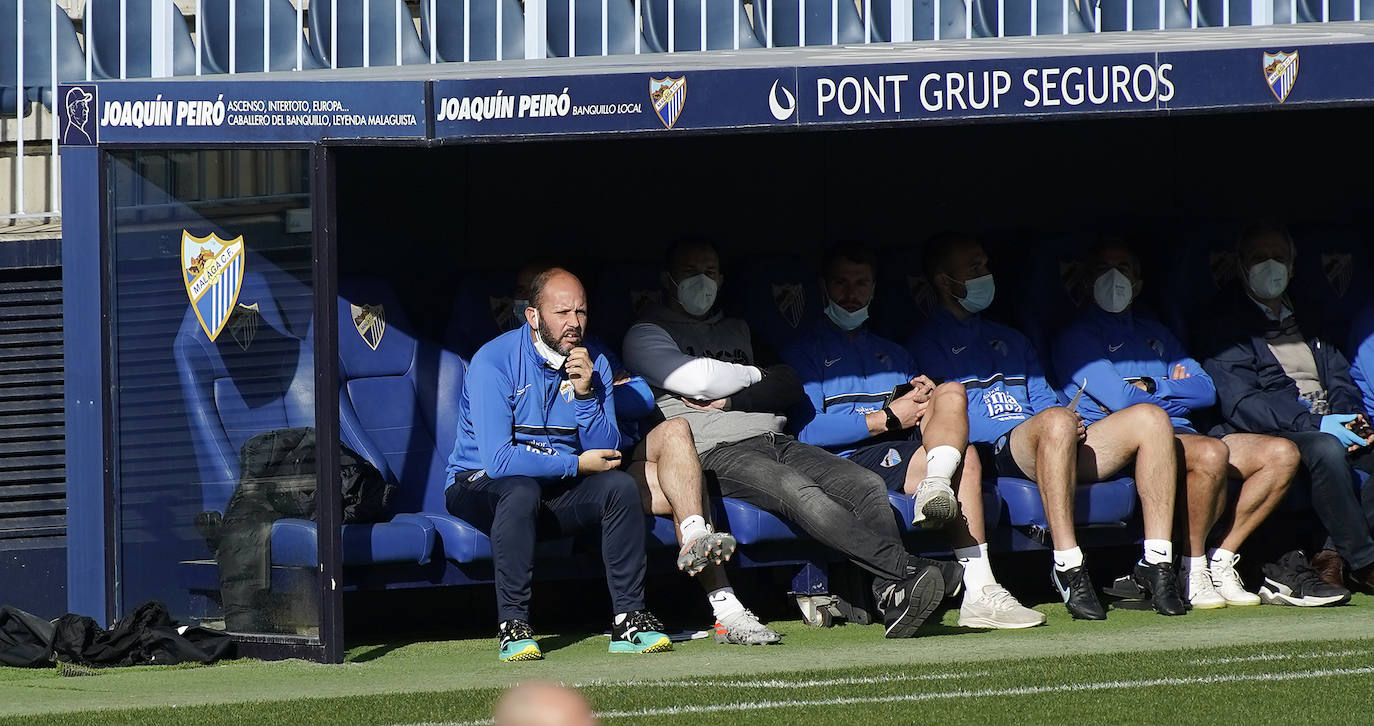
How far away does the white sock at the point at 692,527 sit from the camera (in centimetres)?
625

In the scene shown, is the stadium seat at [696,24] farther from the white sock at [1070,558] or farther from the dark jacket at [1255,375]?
the white sock at [1070,558]

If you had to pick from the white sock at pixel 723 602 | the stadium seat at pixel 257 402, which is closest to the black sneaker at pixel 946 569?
the white sock at pixel 723 602

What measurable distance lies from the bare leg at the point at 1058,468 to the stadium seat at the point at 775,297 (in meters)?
1.23

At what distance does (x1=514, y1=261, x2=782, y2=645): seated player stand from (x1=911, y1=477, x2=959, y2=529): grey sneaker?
0.65 m

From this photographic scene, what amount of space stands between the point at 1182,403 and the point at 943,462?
144cm

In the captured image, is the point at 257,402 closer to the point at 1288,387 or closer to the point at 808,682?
the point at 808,682

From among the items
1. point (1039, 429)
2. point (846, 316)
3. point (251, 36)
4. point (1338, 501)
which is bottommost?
point (1338, 501)

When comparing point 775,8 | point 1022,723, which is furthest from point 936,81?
point 775,8

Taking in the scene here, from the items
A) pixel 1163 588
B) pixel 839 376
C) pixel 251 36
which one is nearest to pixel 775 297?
pixel 839 376

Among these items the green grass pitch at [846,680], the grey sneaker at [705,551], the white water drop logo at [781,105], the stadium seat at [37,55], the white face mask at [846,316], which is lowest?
the green grass pitch at [846,680]

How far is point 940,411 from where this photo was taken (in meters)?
6.80

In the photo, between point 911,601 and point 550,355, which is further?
point 550,355

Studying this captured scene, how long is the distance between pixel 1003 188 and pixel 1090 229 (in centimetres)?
42

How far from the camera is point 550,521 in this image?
6.39 meters
